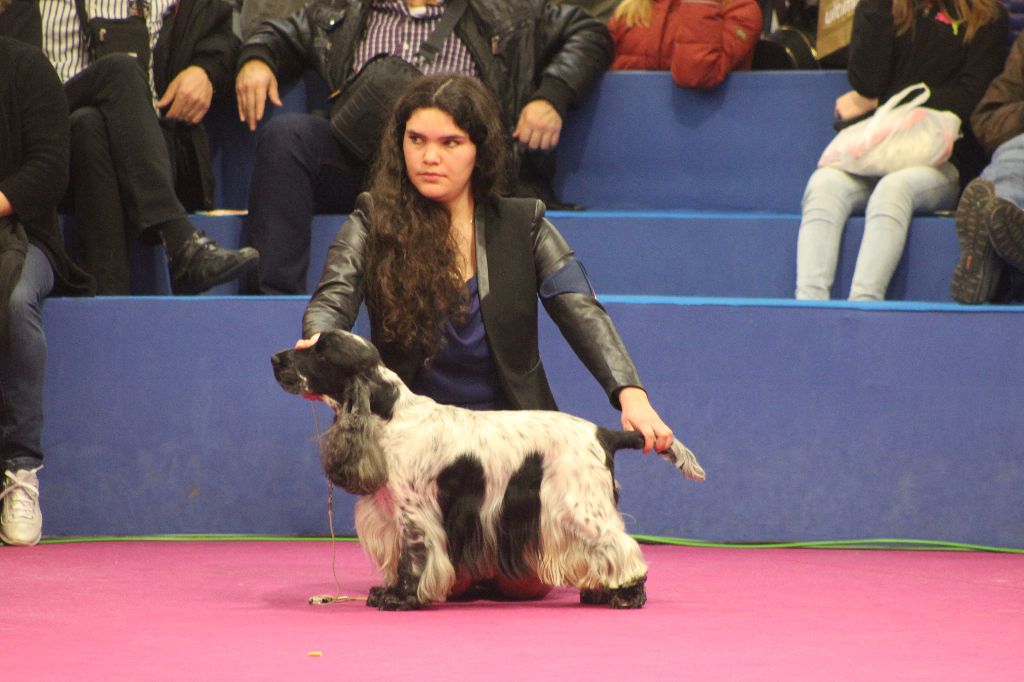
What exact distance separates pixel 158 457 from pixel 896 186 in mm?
2327

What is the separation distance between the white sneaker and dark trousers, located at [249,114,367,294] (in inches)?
38.3

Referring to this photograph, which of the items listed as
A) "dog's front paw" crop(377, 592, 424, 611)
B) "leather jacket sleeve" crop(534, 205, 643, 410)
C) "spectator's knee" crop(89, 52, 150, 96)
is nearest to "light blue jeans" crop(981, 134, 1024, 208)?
"leather jacket sleeve" crop(534, 205, 643, 410)

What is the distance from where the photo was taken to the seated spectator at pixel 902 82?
15.6ft

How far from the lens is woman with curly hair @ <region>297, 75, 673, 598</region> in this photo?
3.28 m

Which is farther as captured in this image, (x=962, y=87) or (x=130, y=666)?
(x=962, y=87)

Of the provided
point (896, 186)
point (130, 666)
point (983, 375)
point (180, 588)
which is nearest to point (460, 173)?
point (180, 588)

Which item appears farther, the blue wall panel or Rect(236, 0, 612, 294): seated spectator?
Rect(236, 0, 612, 294): seated spectator

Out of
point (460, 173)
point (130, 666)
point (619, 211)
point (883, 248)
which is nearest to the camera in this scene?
point (130, 666)

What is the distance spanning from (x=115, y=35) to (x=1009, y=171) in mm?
2807

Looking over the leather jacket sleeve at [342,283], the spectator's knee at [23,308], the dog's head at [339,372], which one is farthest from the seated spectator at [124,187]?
the dog's head at [339,372]

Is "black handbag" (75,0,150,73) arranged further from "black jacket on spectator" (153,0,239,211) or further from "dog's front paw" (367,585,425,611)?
"dog's front paw" (367,585,425,611)

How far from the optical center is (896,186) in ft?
15.6

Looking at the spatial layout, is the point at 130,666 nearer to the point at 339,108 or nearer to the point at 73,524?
the point at 73,524

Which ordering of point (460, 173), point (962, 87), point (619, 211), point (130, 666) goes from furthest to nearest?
point (619, 211) → point (962, 87) → point (460, 173) → point (130, 666)
